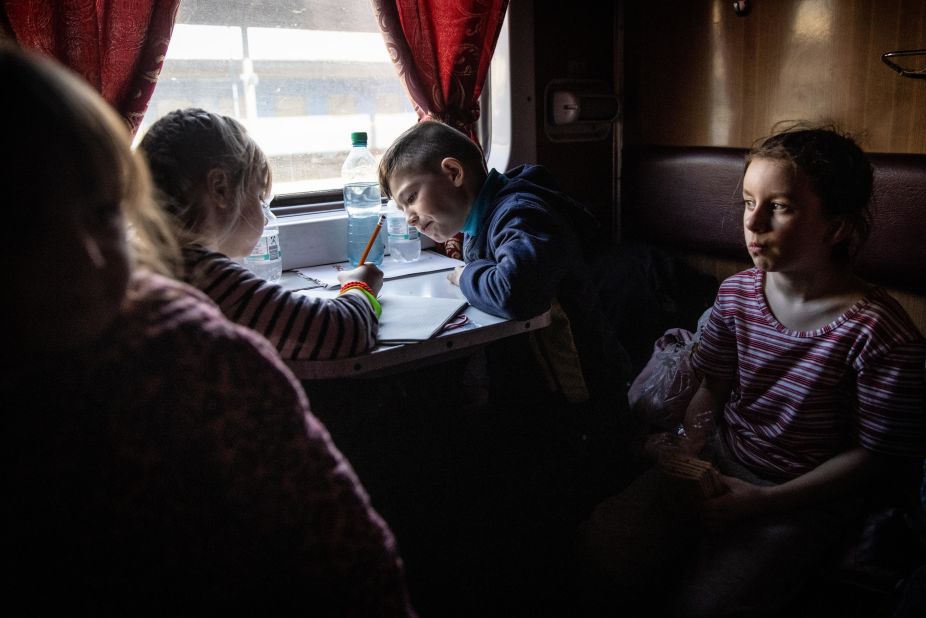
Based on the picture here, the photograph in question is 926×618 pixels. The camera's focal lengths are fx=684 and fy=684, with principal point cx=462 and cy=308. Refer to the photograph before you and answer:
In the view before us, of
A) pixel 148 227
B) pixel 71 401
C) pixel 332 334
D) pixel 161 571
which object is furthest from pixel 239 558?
pixel 332 334

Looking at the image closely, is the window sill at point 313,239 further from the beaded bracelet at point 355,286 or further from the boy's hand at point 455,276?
the beaded bracelet at point 355,286

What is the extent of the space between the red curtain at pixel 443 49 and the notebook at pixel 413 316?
2.64ft

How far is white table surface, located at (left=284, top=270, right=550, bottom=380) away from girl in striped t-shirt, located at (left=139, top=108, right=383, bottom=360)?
0.02m

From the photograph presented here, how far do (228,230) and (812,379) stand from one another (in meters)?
1.23

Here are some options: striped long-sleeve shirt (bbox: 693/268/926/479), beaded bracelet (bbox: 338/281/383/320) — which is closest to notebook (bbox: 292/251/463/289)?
beaded bracelet (bbox: 338/281/383/320)

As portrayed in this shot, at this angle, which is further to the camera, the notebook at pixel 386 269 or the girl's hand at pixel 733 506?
the notebook at pixel 386 269

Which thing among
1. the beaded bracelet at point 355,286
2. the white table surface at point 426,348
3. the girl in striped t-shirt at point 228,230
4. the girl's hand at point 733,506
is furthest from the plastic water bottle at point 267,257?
the girl's hand at point 733,506

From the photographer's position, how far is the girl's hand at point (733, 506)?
53.5 inches

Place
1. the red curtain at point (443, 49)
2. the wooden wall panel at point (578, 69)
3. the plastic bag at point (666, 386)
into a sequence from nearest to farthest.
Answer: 1. the plastic bag at point (666, 386)
2. the red curtain at point (443, 49)
3. the wooden wall panel at point (578, 69)

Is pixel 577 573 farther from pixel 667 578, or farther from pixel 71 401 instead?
pixel 71 401

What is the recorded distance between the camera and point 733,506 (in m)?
1.36

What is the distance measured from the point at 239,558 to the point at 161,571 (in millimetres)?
74

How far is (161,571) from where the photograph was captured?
2.15 ft

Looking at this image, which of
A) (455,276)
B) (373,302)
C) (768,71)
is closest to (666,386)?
(455,276)
